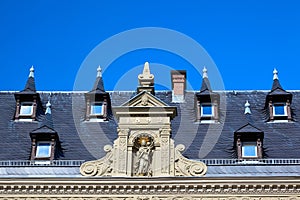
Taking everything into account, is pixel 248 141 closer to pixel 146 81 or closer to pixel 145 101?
pixel 145 101

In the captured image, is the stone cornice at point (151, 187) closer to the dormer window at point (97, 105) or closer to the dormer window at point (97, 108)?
the dormer window at point (97, 105)

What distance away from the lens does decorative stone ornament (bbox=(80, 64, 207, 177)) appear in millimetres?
33625

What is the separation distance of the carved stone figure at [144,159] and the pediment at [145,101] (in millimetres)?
1726

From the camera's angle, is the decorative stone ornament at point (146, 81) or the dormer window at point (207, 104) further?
the dormer window at point (207, 104)

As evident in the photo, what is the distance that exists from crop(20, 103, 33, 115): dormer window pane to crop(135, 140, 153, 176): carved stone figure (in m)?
7.97

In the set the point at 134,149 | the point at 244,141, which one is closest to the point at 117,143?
the point at 134,149

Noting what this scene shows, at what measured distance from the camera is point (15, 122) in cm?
3928

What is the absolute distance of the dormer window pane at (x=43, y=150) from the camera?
35.8 metres

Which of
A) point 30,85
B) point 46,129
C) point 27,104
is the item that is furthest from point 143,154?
point 30,85

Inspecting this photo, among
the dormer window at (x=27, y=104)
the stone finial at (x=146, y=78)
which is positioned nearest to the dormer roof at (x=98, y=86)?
the dormer window at (x=27, y=104)

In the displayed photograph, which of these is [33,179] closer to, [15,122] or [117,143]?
[117,143]

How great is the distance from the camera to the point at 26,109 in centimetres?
4009

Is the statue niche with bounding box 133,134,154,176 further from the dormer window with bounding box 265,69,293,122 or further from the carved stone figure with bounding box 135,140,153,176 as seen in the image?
the dormer window with bounding box 265,69,293,122

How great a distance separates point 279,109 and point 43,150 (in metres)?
12.0
